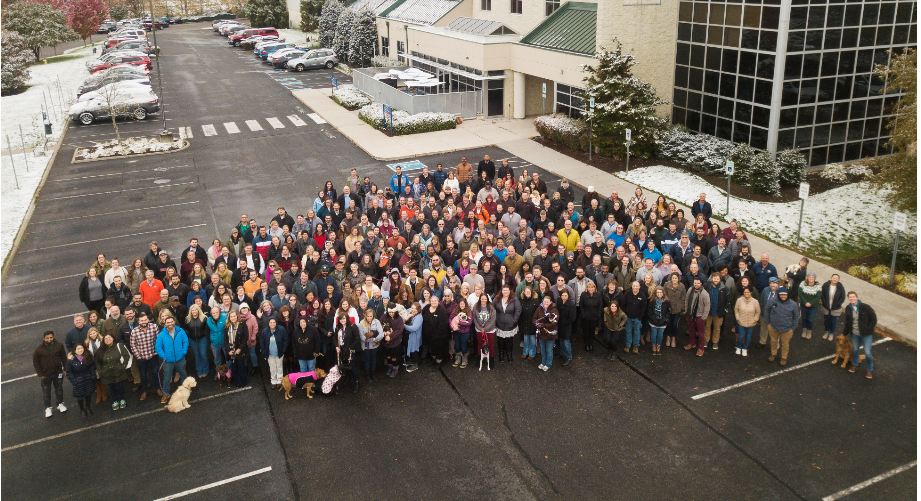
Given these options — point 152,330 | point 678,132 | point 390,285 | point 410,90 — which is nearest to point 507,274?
point 390,285

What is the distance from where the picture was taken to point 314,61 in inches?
2194

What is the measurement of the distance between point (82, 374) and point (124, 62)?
48.8 meters

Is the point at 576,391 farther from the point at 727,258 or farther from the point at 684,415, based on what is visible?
the point at 727,258

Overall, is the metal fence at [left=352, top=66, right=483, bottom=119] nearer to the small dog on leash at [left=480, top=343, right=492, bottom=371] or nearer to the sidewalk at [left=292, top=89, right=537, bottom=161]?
the sidewalk at [left=292, top=89, right=537, bottom=161]

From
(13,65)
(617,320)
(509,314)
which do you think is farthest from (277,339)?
(13,65)

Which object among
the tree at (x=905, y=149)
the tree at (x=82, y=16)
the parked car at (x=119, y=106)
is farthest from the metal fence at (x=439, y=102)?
the tree at (x=82, y=16)

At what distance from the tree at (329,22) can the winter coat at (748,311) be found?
176 ft

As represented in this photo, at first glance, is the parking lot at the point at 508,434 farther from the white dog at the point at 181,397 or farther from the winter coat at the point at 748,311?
the winter coat at the point at 748,311

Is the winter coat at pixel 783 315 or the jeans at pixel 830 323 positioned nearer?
the winter coat at pixel 783 315

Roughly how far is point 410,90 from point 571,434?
32524mm

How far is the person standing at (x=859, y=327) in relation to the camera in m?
12.3

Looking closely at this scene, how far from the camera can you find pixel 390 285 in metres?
13.8

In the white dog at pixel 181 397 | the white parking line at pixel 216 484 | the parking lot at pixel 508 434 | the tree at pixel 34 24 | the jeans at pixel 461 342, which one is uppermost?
the tree at pixel 34 24

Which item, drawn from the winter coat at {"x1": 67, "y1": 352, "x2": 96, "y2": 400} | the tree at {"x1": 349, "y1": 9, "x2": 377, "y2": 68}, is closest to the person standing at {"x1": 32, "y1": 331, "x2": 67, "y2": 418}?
the winter coat at {"x1": 67, "y1": 352, "x2": 96, "y2": 400}
